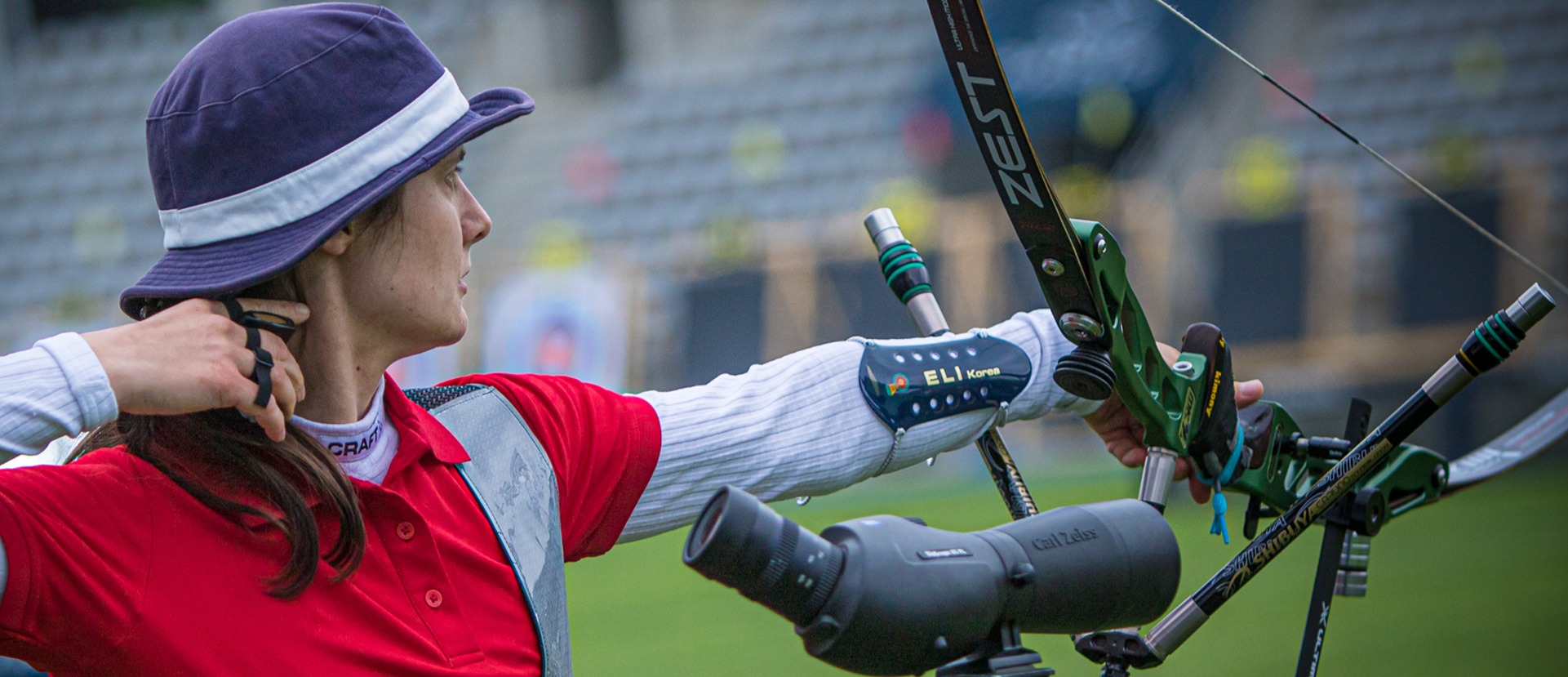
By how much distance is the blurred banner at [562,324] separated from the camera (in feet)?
27.7

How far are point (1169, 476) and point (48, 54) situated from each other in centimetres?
1081

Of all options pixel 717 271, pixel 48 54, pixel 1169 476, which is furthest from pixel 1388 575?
pixel 48 54

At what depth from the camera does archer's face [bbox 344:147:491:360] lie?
1.12m

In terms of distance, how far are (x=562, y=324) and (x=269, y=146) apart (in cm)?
762

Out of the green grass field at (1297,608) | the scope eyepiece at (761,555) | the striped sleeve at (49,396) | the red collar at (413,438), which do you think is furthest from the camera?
the green grass field at (1297,608)

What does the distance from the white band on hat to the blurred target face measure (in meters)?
0.04

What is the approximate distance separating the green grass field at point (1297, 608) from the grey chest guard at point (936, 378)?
1.70 meters

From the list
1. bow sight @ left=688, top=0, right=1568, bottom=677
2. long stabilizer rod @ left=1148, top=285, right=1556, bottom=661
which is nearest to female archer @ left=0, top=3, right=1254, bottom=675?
bow sight @ left=688, top=0, right=1568, bottom=677

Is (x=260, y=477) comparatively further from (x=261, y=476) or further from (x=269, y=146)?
(x=269, y=146)

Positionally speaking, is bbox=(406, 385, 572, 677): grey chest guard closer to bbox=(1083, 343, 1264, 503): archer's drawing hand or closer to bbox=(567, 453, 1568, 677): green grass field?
bbox=(1083, 343, 1264, 503): archer's drawing hand

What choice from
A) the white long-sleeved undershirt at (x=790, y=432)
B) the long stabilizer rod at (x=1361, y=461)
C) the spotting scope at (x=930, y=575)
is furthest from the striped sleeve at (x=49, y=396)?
the long stabilizer rod at (x=1361, y=461)

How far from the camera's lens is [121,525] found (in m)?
1.00

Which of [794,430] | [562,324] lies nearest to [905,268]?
[794,430]

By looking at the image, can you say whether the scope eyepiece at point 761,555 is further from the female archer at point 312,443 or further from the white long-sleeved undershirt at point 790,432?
the white long-sleeved undershirt at point 790,432
